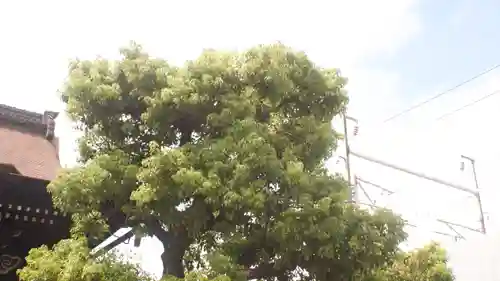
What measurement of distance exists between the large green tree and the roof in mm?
1032

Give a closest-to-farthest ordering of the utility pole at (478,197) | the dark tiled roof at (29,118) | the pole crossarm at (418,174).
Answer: the dark tiled roof at (29,118) < the utility pole at (478,197) < the pole crossarm at (418,174)

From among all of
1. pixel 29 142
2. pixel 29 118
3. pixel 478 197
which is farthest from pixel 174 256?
pixel 478 197

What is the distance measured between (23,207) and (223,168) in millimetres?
3407

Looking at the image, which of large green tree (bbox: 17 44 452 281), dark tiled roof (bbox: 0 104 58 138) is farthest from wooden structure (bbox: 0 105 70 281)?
large green tree (bbox: 17 44 452 281)

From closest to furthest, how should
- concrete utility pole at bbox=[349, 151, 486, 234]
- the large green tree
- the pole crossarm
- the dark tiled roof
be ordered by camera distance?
the large green tree → the dark tiled roof → concrete utility pole at bbox=[349, 151, 486, 234] → the pole crossarm

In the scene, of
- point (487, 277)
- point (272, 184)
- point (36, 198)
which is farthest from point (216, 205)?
point (487, 277)

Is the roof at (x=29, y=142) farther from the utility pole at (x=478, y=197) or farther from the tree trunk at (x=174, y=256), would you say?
the utility pole at (x=478, y=197)

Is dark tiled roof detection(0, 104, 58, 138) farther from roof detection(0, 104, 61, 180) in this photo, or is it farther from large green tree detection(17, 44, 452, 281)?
large green tree detection(17, 44, 452, 281)

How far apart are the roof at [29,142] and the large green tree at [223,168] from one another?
103cm

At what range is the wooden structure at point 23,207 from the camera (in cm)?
771

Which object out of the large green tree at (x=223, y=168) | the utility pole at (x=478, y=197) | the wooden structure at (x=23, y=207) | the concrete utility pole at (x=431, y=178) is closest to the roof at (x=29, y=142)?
the wooden structure at (x=23, y=207)

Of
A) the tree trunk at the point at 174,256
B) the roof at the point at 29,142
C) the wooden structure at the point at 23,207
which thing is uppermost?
the roof at the point at 29,142

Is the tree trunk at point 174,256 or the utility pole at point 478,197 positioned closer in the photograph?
the tree trunk at point 174,256

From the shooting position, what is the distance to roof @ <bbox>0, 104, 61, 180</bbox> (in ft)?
26.8
